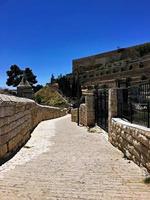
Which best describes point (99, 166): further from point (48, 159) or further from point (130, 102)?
point (130, 102)

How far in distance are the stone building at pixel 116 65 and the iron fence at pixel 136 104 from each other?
94.7 feet

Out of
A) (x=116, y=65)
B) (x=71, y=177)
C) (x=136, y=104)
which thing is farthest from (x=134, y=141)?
(x=116, y=65)

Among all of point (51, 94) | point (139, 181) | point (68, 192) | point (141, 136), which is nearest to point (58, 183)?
point (68, 192)

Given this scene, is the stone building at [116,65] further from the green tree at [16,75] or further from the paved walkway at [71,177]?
the paved walkway at [71,177]

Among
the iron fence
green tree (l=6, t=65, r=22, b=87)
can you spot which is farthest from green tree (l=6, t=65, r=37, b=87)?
the iron fence

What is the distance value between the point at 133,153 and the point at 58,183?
2.55 m

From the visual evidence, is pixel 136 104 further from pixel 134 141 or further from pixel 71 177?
pixel 71 177

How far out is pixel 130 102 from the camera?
9.93 metres

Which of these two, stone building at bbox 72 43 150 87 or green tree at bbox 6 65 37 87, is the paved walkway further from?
green tree at bbox 6 65 37 87

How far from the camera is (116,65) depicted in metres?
67.4

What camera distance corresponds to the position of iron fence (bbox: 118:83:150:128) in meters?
8.21

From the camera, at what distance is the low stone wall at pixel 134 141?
270 inches

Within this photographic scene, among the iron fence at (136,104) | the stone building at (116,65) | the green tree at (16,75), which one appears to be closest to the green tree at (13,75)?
the green tree at (16,75)

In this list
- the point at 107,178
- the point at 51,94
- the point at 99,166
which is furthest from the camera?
the point at 51,94
